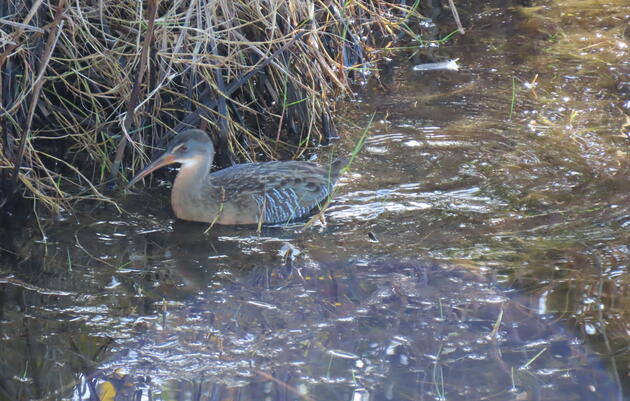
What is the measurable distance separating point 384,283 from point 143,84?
2.24 metres

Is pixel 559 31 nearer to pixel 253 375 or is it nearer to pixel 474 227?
pixel 474 227

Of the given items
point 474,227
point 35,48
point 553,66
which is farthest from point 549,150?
point 35,48

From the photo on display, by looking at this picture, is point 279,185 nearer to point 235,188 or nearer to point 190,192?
point 235,188

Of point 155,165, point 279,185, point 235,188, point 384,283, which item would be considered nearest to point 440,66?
point 279,185

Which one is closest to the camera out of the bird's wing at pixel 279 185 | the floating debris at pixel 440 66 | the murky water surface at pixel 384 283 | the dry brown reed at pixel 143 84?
the murky water surface at pixel 384 283

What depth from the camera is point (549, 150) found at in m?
6.63

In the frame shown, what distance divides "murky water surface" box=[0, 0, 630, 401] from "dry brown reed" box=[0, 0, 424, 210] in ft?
1.30

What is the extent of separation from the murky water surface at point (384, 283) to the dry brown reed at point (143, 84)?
0.40 metres

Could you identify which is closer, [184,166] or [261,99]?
[184,166]

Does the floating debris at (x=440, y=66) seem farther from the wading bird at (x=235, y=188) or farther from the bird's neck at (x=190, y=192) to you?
the bird's neck at (x=190, y=192)

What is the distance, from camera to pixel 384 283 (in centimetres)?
506

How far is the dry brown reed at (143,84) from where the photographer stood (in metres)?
5.82

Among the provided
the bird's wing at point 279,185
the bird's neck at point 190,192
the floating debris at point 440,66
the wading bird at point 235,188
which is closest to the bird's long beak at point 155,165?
the wading bird at point 235,188

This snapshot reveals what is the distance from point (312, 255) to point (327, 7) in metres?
2.04
